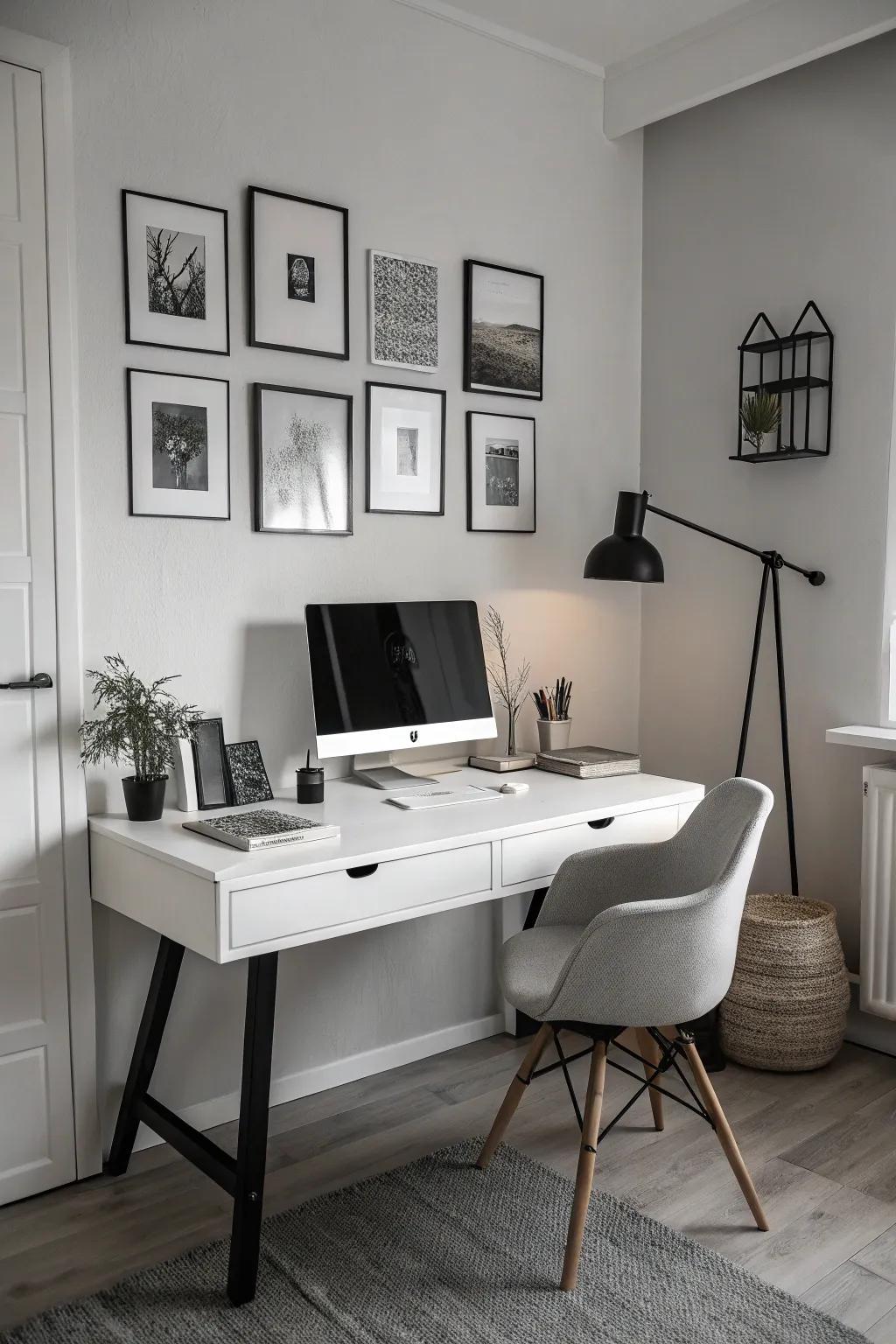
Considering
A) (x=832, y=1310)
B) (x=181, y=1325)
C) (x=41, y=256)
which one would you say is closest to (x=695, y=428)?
(x=41, y=256)

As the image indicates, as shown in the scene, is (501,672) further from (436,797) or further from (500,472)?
(436,797)

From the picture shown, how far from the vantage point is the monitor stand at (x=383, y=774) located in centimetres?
261

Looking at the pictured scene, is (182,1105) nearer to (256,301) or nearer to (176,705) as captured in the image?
(176,705)

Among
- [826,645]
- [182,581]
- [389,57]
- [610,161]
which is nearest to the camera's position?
[182,581]

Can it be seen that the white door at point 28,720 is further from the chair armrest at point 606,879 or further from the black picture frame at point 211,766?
the chair armrest at point 606,879

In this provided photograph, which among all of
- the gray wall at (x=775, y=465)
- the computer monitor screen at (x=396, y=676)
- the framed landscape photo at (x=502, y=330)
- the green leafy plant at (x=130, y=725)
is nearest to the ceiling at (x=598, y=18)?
the gray wall at (x=775, y=465)

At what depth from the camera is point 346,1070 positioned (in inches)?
108

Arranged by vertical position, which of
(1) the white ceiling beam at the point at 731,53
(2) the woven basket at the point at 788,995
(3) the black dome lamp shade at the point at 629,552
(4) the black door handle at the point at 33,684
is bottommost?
(2) the woven basket at the point at 788,995

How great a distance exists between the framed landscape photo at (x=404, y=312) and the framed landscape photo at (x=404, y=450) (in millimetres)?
78

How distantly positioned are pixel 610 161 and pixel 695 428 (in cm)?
83

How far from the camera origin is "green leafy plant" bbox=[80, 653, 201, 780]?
219 centimetres

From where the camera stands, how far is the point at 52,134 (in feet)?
7.05

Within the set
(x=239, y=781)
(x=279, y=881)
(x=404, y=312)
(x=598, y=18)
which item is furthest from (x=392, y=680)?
(x=598, y=18)

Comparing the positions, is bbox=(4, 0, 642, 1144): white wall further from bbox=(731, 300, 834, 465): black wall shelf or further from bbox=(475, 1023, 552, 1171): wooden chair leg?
bbox=(475, 1023, 552, 1171): wooden chair leg
